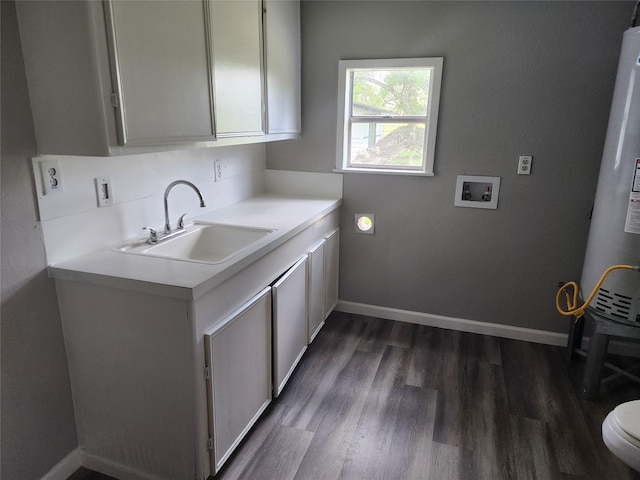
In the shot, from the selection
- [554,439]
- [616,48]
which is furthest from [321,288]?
[616,48]

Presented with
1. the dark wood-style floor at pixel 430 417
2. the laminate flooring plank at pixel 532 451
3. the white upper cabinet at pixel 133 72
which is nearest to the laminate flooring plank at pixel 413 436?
the dark wood-style floor at pixel 430 417

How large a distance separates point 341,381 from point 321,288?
2.06ft

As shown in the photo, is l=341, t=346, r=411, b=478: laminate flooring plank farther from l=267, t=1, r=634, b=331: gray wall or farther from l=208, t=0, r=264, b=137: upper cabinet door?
l=208, t=0, r=264, b=137: upper cabinet door

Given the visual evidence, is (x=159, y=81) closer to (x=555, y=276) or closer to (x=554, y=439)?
(x=554, y=439)

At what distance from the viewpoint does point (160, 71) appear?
4.99 feet

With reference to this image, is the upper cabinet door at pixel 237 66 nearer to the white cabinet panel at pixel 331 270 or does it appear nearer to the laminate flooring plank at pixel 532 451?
the white cabinet panel at pixel 331 270

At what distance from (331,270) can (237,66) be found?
1.51m

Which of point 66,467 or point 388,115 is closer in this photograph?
point 66,467

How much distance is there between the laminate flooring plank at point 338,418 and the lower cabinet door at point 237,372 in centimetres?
30

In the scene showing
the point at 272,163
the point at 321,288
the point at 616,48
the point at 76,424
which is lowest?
the point at 76,424

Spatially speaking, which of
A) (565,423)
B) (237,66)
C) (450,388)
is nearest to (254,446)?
(450,388)

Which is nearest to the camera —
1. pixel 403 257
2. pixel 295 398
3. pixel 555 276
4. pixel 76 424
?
pixel 76 424

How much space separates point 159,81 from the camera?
4.99ft

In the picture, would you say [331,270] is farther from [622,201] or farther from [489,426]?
[622,201]
